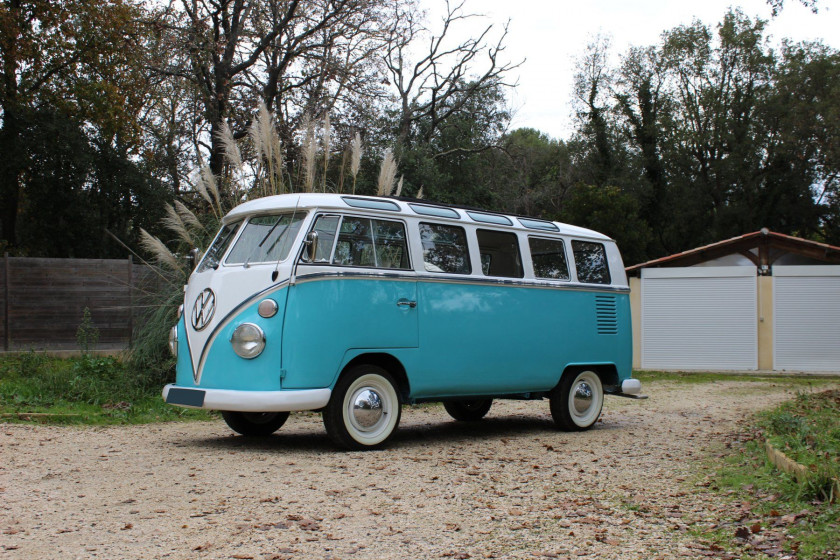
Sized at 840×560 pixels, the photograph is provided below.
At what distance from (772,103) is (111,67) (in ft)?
99.7

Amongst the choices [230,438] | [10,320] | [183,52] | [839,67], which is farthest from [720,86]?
[230,438]

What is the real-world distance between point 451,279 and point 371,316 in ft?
3.96

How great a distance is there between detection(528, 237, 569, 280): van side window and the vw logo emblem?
3957 millimetres

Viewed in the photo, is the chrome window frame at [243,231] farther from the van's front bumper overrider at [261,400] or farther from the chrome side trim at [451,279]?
the van's front bumper overrider at [261,400]

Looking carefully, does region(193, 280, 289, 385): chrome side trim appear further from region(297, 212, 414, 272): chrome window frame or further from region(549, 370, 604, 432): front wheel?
region(549, 370, 604, 432): front wheel

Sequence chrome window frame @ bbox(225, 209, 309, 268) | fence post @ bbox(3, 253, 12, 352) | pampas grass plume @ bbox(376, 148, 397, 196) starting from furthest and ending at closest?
fence post @ bbox(3, 253, 12, 352) → pampas grass plume @ bbox(376, 148, 397, 196) → chrome window frame @ bbox(225, 209, 309, 268)

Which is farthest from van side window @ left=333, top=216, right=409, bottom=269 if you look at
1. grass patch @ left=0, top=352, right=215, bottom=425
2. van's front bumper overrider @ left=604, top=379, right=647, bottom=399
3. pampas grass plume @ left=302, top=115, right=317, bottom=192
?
grass patch @ left=0, top=352, right=215, bottom=425

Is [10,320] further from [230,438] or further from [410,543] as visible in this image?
[410,543]

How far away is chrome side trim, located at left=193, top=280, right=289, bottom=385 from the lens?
7.88 metres

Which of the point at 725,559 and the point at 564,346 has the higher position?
the point at 564,346

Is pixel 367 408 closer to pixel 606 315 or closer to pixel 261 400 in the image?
pixel 261 400

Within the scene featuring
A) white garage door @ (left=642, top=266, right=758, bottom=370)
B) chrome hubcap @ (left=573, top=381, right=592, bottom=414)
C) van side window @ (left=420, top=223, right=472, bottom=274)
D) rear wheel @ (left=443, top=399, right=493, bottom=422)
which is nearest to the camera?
van side window @ (left=420, top=223, right=472, bottom=274)

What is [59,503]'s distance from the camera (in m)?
6.06

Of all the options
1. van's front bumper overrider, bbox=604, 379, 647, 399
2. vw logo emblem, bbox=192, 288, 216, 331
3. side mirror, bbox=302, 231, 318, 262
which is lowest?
van's front bumper overrider, bbox=604, 379, 647, 399
